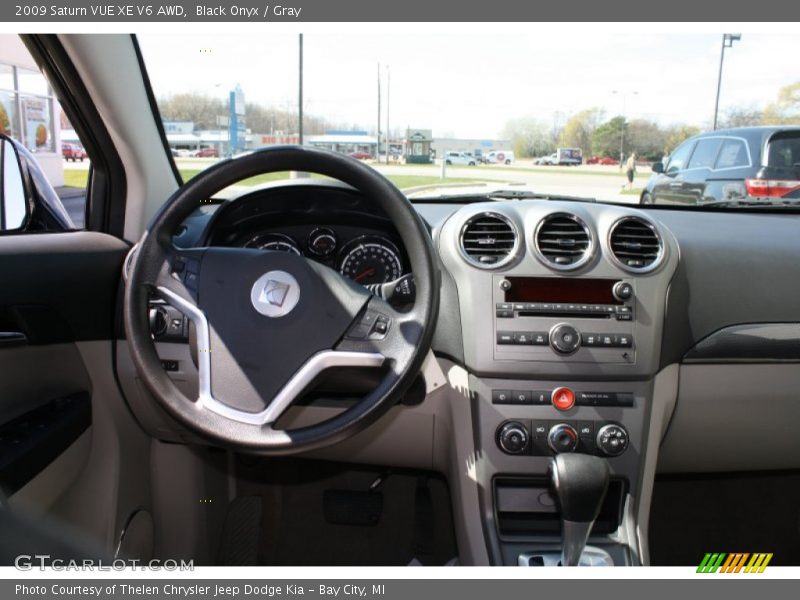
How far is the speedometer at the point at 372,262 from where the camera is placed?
2.30 meters

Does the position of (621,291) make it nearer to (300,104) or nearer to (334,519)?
(300,104)

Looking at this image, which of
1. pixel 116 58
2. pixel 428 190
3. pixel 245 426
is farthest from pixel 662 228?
pixel 116 58

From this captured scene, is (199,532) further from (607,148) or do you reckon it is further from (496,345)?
(607,148)

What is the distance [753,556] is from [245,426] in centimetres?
238

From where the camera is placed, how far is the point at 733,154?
268 cm

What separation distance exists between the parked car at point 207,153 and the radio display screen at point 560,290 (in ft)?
3.37

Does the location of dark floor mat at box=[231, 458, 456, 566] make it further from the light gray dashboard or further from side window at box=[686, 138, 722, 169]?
side window at box=[686, 138, 722, 169]

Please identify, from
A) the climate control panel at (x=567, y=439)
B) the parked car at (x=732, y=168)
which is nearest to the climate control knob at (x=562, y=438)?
the climate control panel at (x=567, y=439)

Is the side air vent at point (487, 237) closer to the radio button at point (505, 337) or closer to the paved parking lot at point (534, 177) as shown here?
the radio button at point (505, 337)

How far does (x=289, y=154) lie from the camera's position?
1759 mm

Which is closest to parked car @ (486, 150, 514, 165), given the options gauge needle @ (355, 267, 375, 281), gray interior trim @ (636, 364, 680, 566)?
gauge needle @ (355, 267, 375, 281)

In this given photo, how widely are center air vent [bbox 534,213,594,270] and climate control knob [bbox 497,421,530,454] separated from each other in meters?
0.54

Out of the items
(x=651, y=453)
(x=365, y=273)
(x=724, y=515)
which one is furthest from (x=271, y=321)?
(x=724, y=515)

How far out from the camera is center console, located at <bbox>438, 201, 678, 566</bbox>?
2.16 metres
